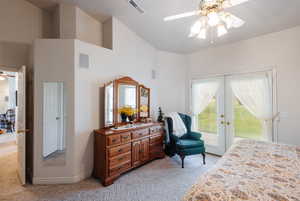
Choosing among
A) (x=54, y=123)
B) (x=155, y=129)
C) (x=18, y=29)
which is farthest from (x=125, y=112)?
(x=18, y=29)

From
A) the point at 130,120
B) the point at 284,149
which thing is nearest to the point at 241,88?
the point at 284,149

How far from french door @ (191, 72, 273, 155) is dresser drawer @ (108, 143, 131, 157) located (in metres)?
2.31

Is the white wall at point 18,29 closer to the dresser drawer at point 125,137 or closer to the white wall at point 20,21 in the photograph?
the white wall at point 20,21

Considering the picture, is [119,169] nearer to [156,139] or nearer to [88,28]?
[156,139]

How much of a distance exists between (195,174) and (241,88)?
2.23 metres

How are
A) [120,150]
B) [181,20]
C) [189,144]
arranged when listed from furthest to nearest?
[189,144], [181,20], [120,150]

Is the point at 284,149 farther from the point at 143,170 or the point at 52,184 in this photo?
the point at 52,184

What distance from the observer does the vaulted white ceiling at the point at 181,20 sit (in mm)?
2277

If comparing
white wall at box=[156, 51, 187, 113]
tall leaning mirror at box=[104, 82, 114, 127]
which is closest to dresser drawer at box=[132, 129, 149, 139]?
tall leaning mirror at box=[104, 82, 114, 127]

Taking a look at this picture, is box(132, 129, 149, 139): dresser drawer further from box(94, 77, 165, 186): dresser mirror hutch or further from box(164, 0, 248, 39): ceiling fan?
box(164, 0, 248, 39): ceiling fan

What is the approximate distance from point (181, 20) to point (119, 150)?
2.65 meters

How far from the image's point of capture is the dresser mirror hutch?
2.36 m

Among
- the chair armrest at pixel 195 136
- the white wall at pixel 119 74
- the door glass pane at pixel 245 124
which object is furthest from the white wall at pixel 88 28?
the door glass pane at pixel 245 124

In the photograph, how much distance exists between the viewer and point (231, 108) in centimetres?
355
